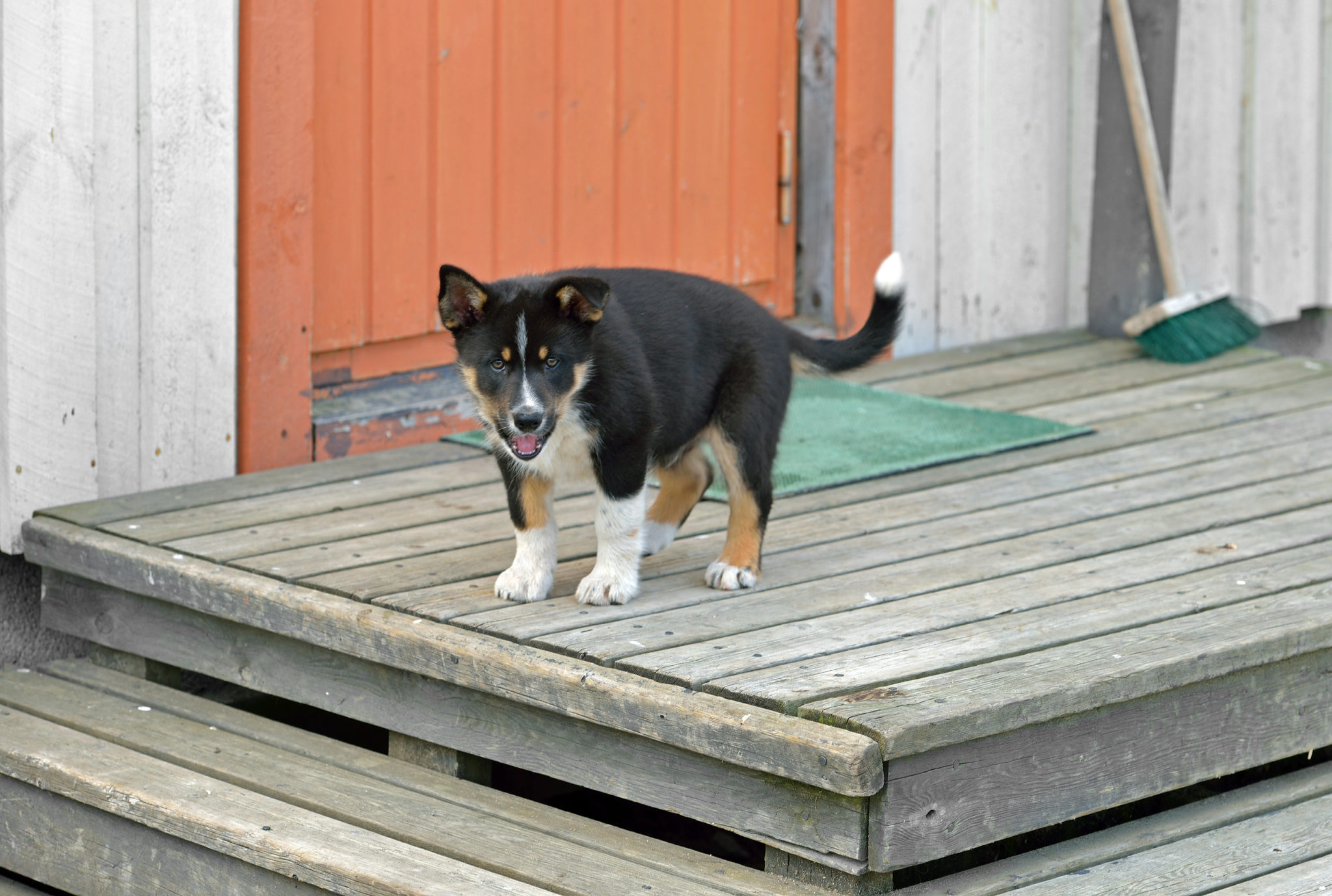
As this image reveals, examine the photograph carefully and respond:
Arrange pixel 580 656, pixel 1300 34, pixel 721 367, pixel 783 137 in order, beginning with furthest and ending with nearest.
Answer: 1. pixel 1300 34
2. pixel 783 137
3. pixel 721 367
4. pixel 580 656

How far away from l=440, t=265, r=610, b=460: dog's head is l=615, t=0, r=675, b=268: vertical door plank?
2.03m

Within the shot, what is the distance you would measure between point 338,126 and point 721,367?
1576 mm

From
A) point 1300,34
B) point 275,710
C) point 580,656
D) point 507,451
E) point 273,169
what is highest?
point 1300,34

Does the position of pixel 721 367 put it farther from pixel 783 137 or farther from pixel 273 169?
pixel 783 137

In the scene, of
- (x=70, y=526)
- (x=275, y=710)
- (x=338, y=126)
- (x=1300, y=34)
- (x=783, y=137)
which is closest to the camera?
(x=70, y=526)

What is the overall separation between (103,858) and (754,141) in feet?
10.0

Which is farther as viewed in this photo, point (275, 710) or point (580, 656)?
point (275, 710)

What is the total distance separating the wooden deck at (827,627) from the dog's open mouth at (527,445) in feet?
1.06

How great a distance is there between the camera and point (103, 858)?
10.7 ft

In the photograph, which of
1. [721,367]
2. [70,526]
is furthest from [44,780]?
[721,367]

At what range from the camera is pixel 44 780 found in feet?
10.9

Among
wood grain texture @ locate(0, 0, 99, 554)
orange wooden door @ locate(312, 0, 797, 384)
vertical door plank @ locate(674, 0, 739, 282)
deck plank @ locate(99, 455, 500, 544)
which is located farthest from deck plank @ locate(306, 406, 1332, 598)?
vertical door plank @ locate(674, 0, 739, 282)

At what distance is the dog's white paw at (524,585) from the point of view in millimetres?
3266

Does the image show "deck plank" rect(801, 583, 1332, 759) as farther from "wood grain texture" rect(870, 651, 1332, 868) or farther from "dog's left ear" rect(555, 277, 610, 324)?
"dog's left ear" rect(555, 277, 610, 324)
